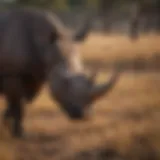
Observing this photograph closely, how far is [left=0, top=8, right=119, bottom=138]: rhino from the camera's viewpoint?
334 cm

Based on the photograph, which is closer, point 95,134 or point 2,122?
point 95,134

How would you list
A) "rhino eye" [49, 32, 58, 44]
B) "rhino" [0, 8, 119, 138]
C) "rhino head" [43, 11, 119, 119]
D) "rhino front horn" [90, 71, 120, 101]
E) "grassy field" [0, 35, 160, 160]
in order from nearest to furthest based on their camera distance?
"grassy field" [0, 35, 160, 160] → "rhino front horn" [90, 71, 120, 101] → "rhino head" [43, 11, 119, 119] → "rhino" [0, 8, 119, 138] → "rhino eye" [49, 32, 58, 44]

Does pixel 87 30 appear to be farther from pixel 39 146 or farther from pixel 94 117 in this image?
pixel 39 146

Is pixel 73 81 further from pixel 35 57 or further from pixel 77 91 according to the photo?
pixel 35 57

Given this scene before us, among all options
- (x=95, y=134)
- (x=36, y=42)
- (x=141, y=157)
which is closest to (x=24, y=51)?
(x=36, y=42)

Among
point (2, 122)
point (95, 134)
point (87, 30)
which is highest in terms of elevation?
point (87, 30)

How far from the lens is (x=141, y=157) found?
2.63 meters

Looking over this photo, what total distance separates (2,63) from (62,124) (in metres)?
0.66

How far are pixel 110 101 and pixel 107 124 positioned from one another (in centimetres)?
37

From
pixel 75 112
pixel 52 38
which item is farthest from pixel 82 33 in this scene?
pixel 75 112

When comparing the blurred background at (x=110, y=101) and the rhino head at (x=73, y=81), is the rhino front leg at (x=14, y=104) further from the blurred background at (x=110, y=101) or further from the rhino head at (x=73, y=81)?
the rhino head at (x=73, y=81)

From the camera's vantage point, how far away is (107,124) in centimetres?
356

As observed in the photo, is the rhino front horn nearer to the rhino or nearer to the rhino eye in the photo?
the rhino

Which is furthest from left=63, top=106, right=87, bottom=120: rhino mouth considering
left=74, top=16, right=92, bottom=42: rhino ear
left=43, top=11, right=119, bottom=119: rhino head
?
left=74, top=16, right=92, bottom=42: rhino ear
